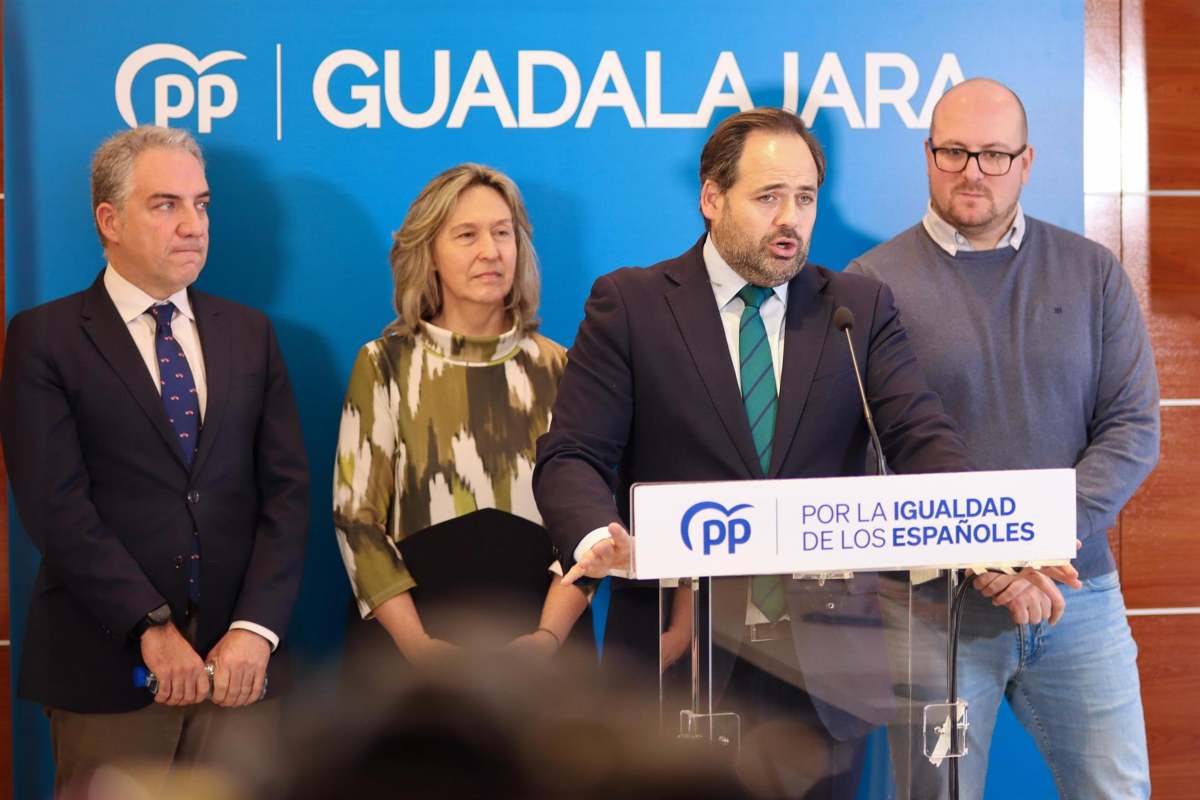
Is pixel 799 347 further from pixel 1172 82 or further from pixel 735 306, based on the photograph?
pixel 1172 82

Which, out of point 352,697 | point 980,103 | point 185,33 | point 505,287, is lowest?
point 352,697

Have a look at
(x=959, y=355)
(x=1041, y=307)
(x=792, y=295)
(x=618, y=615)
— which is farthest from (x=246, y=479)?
(x=1041, y=307)

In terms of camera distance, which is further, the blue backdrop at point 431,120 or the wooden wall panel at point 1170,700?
the wooden wall panel at point 1170,700

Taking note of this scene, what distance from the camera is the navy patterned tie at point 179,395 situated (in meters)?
2.91

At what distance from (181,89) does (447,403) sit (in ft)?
3.63

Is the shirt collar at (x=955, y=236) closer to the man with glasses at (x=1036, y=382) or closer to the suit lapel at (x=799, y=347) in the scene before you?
the man with glasses at (x=1036, y=382)

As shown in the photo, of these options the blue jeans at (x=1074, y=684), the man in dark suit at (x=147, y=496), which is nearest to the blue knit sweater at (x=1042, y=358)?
the blue jeans at (x=1074, y=684)

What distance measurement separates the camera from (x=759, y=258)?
102 inches

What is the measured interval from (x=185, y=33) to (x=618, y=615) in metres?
1.99

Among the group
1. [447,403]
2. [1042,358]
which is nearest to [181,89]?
[447,403]

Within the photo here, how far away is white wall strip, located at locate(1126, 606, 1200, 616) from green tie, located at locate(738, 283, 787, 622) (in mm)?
1939

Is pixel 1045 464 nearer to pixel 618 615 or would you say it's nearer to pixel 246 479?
pixel 618 615

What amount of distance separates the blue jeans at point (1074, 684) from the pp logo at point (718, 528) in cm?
110

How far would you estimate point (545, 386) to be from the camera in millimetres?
3219
